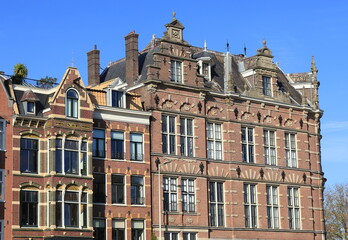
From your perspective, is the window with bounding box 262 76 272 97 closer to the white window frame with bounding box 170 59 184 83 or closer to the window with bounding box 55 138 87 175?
the white window frame with bounding box 170 59 184 83

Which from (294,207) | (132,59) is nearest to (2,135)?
(132,59)

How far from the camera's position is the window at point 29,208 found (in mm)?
43906

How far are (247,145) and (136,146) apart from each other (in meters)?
10.2

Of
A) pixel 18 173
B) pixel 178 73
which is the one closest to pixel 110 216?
pixel 18 173

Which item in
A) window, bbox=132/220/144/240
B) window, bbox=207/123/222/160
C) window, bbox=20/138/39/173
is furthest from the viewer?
window, bbox=207/123/222/160

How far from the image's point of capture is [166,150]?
51.5 meters

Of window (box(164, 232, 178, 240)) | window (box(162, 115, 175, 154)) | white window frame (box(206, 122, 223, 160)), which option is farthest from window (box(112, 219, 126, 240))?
white window frame (box(206, 122, 223, 160))

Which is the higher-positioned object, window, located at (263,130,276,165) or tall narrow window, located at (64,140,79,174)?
window, located at (263,130,276,165)

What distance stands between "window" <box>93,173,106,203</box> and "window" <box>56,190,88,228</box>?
165 cm

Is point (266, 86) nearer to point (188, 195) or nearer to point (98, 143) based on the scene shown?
point (188, 195)

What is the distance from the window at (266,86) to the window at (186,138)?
27.8 ft

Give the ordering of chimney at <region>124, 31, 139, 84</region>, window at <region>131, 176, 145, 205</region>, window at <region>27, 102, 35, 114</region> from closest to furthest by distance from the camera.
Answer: window at <region>27, 102, 35, 114</region>
window at <region>131, 176, 145, 205</region>
chimney at <region>124, 31, 139, 84</region>

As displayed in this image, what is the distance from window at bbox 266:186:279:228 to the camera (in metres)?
56.5

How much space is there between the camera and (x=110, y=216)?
47.6 meters
